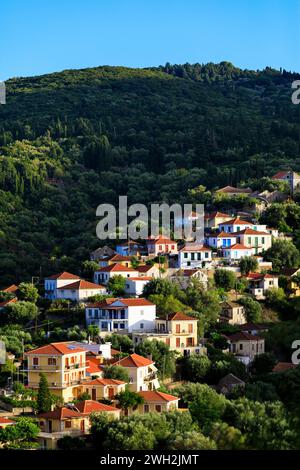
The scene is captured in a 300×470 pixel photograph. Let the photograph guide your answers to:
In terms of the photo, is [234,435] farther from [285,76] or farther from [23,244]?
[285,76]

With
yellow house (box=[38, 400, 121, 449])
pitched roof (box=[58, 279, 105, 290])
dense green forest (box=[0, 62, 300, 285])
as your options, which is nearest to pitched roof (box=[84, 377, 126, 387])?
yellow house (box=[38, 400, 121, 449])

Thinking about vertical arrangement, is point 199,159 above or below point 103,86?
→ below

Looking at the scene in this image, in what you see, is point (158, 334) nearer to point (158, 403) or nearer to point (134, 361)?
point (134, 361)

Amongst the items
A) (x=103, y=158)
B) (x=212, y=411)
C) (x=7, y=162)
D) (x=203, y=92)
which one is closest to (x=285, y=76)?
(x=203, y=92)

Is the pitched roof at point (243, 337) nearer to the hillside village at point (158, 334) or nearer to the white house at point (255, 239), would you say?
the hillside village at point (158, 334)

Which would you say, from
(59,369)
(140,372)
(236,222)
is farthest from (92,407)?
(236,222)

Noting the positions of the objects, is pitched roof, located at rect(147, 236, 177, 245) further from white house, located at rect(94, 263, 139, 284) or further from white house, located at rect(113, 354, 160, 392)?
white house, located at rect(113, 354, 160, 392)
